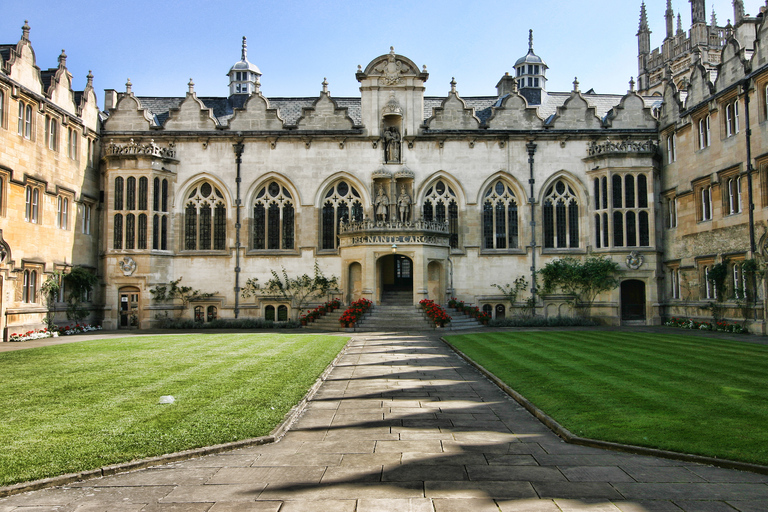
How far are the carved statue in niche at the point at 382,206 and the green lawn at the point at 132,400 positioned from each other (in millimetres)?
14912

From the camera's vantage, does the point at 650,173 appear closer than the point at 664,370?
No

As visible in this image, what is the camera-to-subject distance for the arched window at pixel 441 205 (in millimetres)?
32125

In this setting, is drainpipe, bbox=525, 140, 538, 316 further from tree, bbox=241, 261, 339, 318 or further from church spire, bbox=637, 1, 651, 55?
church spire, bbox=637, 1, 651, 55

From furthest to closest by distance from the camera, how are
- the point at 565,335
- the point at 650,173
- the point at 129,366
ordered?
the point at 650,173
the point at 565,335
the point at 129,366

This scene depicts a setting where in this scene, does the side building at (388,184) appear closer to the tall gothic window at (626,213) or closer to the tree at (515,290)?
the tall gothic window at (626,213)

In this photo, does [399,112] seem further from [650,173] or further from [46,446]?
[46,446]

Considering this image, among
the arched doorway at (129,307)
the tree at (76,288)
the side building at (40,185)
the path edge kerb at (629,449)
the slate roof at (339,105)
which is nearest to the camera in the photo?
the path edge kerb at (629,449)

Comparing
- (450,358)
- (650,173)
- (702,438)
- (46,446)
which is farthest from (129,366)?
(650,173)

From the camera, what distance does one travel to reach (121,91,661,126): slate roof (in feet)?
112

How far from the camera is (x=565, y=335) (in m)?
20.9

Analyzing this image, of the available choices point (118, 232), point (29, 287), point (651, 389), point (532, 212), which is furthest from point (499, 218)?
point (29, 287)

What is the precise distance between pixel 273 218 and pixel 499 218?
42.7ft

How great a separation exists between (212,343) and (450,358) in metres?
8.16

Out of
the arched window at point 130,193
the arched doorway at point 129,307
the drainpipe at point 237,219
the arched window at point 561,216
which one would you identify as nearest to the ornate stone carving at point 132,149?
the arched window at point 130,193
